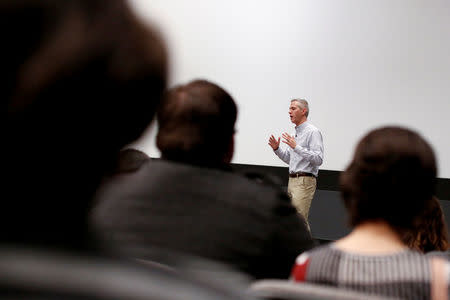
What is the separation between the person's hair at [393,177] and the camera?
1.10 m

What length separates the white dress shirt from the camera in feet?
15.2

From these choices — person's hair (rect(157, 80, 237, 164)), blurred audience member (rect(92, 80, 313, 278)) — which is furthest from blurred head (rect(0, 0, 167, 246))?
person's hair (rect(157, 80, 237, 164))

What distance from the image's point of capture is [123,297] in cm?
28

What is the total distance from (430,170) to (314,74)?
4582mm

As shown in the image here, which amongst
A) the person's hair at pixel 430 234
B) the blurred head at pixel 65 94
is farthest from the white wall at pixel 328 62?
the blurred head at pixel 65 94

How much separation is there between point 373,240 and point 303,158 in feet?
12.0

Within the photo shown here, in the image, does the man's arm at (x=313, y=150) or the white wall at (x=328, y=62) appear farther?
the white wall at (x=328, y=62)

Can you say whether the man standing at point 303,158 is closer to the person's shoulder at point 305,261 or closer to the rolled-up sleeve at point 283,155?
the rolled-up sleeve at point 283,155

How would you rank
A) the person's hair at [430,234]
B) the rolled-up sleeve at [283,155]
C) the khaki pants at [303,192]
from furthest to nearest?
1. the rolled-up sleeve at [283,155]
2. the khaki pants at [303,192]
3. the person's hair at [430,234]

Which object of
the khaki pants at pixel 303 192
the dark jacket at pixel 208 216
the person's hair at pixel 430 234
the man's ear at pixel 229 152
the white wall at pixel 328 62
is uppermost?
the white wall at pixel 328 62

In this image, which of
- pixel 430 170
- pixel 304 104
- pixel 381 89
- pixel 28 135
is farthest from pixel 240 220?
pixel 381 89

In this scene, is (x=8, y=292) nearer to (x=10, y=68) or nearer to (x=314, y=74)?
(x=10, y=68)

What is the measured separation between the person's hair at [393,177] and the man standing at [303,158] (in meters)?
3.49

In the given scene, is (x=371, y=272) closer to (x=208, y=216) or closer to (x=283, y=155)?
(x=208, y=216)
